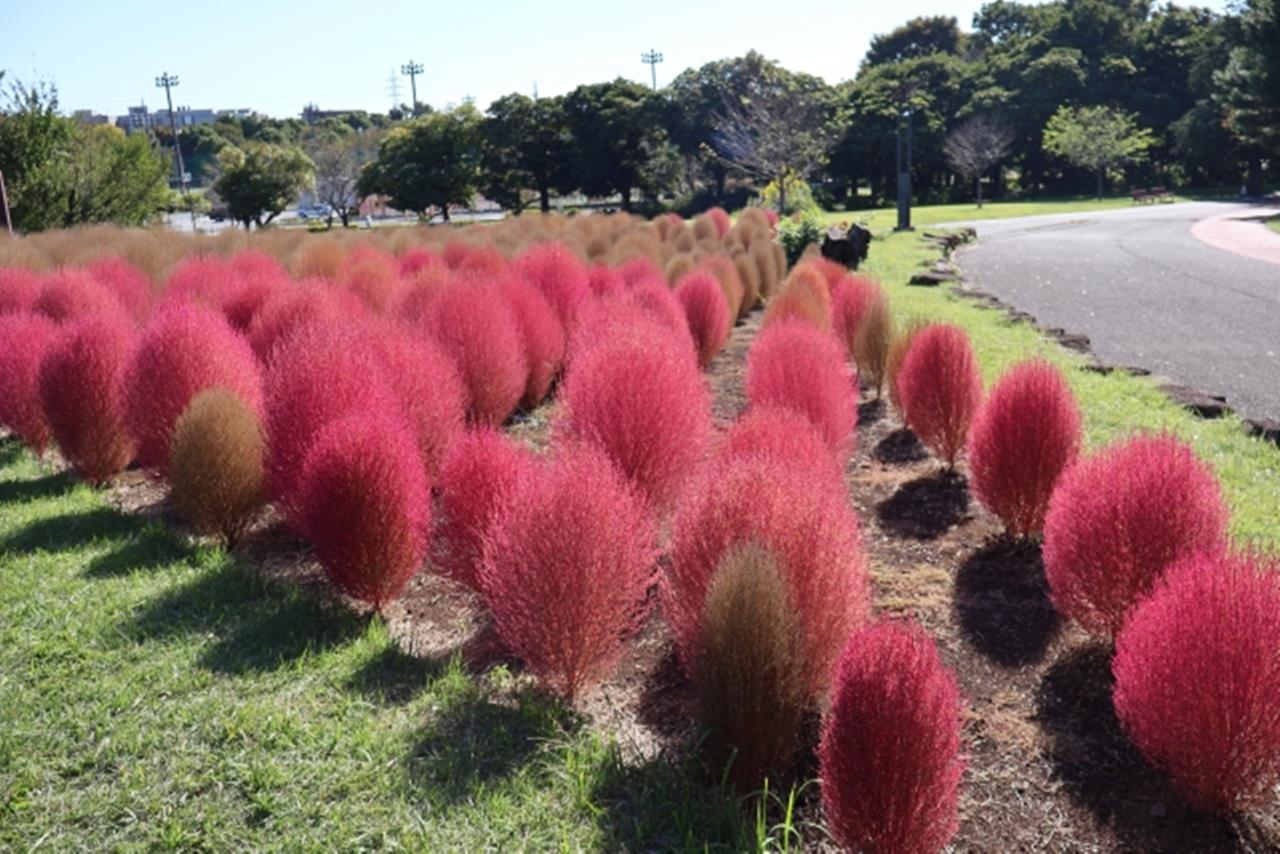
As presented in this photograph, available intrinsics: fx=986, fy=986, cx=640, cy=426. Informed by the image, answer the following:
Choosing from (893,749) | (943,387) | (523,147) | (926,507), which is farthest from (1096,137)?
(893,749)

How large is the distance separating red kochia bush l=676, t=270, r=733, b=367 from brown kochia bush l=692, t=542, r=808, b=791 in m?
7.31

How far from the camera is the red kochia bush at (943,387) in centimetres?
652

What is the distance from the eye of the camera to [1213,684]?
2.92 meters

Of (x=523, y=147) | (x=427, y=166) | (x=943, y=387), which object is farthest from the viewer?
(x=523, y=147)

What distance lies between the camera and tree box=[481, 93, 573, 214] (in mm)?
39031

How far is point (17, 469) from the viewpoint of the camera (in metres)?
7.47

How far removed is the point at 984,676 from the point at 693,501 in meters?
1.44

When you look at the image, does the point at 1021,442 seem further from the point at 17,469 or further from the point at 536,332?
the point at 17,469

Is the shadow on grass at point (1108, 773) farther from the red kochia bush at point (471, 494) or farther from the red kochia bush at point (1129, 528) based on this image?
the red kochia bush at point (471, 494)

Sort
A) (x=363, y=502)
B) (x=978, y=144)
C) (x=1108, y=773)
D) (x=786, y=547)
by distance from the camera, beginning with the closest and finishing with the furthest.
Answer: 1. (x=1108, y=773)
2. (x=786, y=547)
3. (x=363, y=502)
4. (x=978, y=144)

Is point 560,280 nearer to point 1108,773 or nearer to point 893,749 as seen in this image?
point 1108,773

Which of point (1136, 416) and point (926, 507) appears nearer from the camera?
point (926, 507)

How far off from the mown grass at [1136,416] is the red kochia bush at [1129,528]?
32cm

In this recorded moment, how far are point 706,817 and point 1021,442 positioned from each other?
2965mm
